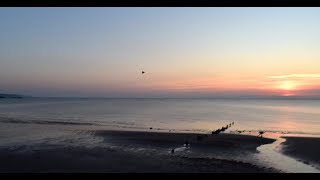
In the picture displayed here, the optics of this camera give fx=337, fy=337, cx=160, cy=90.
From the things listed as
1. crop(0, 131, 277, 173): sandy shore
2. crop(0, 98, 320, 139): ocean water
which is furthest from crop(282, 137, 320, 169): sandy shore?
crop(0, 98, 320, 139): ocean water

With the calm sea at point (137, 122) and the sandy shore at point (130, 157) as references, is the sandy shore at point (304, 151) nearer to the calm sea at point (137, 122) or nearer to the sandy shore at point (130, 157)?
the sandy shore at point (130, 157)

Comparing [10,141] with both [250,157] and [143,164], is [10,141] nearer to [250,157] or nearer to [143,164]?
[143,164]

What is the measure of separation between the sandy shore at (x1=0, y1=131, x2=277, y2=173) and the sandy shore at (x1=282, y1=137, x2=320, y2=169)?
271cm

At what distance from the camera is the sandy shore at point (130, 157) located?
19.1 metres

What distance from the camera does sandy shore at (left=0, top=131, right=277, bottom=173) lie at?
19.1m

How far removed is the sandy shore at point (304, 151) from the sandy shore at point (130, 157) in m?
2.71

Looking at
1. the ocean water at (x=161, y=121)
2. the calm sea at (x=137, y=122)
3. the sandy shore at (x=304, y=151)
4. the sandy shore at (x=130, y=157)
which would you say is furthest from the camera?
the ocean water at (x=161, y=121)

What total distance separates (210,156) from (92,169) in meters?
8.63

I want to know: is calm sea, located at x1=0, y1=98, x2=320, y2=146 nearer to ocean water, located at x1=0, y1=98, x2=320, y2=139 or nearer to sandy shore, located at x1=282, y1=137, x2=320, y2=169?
ocean water, located at x1=0, y1=98, x2=320, y2=139

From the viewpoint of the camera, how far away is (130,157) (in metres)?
22.6

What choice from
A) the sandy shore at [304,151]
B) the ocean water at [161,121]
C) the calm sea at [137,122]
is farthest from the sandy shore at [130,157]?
the ocean water at [161,121]

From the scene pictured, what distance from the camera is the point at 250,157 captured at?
77.6 feet
